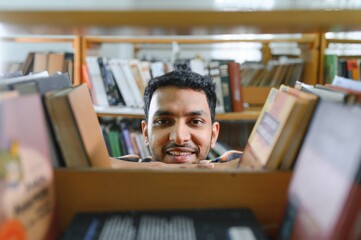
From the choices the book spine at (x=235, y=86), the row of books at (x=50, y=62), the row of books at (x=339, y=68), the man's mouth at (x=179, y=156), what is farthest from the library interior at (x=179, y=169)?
the row of books at (x=50, y=62)

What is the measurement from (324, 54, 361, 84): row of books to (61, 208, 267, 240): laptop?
6.73 feet

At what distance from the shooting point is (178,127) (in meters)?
1.24

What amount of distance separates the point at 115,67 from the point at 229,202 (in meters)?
2.03

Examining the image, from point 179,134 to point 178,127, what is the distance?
0.02 m

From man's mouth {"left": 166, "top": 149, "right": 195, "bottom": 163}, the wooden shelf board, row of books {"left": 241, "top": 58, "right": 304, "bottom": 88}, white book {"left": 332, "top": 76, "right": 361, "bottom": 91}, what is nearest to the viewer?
the wooden shelf board

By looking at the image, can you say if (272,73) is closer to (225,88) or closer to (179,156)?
(225,88)

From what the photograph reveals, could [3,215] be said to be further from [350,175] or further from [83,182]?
[350,175]

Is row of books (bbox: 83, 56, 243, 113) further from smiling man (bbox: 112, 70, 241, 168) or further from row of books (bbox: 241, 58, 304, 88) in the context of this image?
smiling man (bbox: 112, 70, 241, 168)

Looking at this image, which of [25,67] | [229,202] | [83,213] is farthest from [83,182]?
[25,67]

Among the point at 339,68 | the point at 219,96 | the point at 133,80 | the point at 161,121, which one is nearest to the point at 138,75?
the point at 133,80

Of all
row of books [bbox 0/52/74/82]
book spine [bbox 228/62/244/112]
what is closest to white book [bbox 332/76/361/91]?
book spine [bbox 228/62/244/112]

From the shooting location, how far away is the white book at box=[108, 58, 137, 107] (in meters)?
2.66

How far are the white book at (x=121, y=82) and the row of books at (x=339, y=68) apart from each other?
1.27m

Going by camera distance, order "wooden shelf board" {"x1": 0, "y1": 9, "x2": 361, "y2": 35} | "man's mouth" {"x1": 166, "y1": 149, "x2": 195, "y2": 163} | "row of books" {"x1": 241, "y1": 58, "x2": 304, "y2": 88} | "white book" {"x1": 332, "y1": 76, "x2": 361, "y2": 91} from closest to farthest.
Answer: "wooden shelf board" {"x1": 0, "y1": 9, "x2": 361, "y2": 35}, "white book" {"x1": 332, "y1": 76, "x2": 361, "y2": 91}, "man's mouth" {"x1": 166, "y1": 149, "x2": 195, "y2": 163}, "row of books" {"x1": 241, "y1": 58, "x2": 304, "y2": 88}
